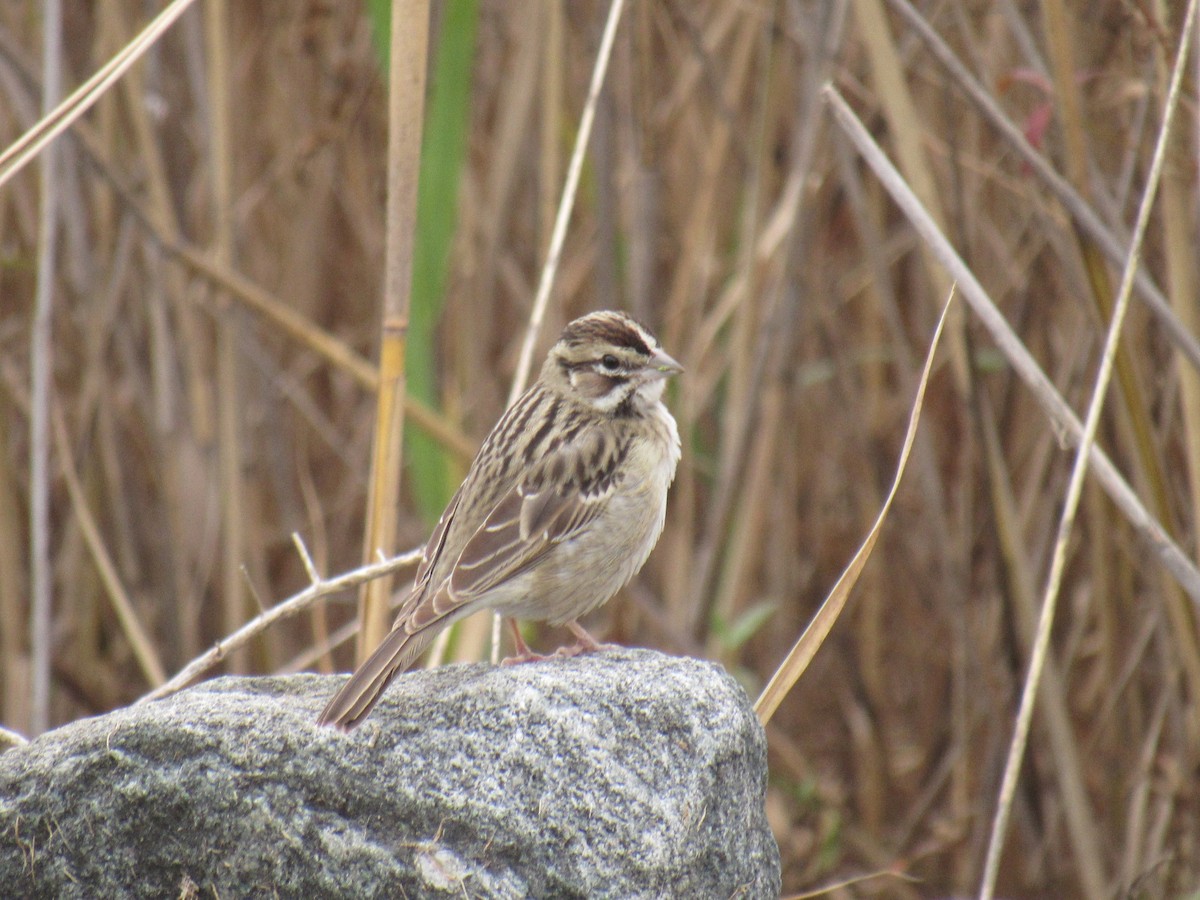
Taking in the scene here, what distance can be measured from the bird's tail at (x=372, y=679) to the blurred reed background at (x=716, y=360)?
3.64 feet

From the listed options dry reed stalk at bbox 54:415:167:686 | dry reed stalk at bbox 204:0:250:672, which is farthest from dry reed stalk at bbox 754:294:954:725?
dry reed stalk at bbox 204:0:250:672

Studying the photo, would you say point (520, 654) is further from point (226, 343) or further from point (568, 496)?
point (226, 343)

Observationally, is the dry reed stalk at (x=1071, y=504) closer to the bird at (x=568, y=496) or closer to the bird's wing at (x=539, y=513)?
the bird at (x=568, y=496)

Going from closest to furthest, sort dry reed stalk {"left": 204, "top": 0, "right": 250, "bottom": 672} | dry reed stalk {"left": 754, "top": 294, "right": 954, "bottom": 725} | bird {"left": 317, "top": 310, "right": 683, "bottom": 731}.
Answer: dry reed stalk {"left": 754, "top": 294, "right": 954, "bottom": 725} < bird {"left": 317, "top": 310, "right": 683, "bottom": 731} < dry reed stalk {"left": 204, "top": 0, "right": 250, "bottom": 672}

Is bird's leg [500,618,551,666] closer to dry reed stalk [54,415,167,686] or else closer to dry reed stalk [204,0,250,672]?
dry reed stalk [54,415,167,686]

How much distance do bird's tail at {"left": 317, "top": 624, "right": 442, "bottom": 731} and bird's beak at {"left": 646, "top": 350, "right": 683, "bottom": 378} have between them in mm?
1276

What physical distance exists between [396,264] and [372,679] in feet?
3.53

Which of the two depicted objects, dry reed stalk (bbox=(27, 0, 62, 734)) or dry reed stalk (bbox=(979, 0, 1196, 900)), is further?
dry reed stalk (bbox=(27, 0, 62, 734))

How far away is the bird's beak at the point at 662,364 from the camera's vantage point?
4.13 metres

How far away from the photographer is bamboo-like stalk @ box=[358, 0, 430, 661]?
326 cm

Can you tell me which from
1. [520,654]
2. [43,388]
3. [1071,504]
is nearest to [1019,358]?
[1071,504]

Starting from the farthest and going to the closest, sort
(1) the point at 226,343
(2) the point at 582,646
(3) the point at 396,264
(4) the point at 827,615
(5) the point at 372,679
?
(1) the point at 226,343, (2) the point at 582,646, (3) the point at 396,264, (4) the point at 827,615, (5) the point at 372,679

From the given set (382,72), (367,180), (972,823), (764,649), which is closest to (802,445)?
(764,649)

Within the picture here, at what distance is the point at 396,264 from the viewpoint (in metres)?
3.39
